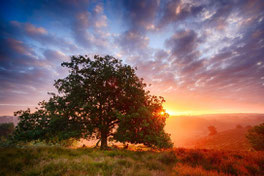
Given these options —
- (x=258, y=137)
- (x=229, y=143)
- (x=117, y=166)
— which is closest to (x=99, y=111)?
(x=117, y=166)

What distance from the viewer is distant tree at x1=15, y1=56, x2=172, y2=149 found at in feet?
34.6

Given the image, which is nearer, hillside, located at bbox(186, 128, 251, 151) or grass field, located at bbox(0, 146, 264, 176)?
grass field, located at bbox(0, 146, 264, 176)

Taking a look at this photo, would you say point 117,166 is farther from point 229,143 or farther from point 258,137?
point 229,143

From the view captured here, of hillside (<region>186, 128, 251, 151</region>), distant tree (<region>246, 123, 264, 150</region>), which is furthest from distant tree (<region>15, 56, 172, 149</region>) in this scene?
hillside (<region>186, 128, 251, 151</region>)

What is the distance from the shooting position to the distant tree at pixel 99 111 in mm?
10539

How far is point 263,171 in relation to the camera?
6.26 meters

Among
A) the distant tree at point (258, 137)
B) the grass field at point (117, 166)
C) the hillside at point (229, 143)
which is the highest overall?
the grass field at point (117, 166)

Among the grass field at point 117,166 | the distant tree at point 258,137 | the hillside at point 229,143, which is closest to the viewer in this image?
the grass field at point 117,166

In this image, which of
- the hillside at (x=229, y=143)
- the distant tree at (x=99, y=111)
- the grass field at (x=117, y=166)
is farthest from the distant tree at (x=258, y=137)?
the distant tree at (x=99, y=111)

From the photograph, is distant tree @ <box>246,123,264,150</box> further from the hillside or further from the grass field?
the grass field

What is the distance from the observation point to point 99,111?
41.8 feet

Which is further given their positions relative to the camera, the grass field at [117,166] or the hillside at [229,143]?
the hillside at [229,143]

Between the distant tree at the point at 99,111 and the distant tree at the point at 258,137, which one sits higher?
the distant tree at the point at 99,111

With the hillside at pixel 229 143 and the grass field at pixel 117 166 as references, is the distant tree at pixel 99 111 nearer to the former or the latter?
the grass field at pixel 117 166
